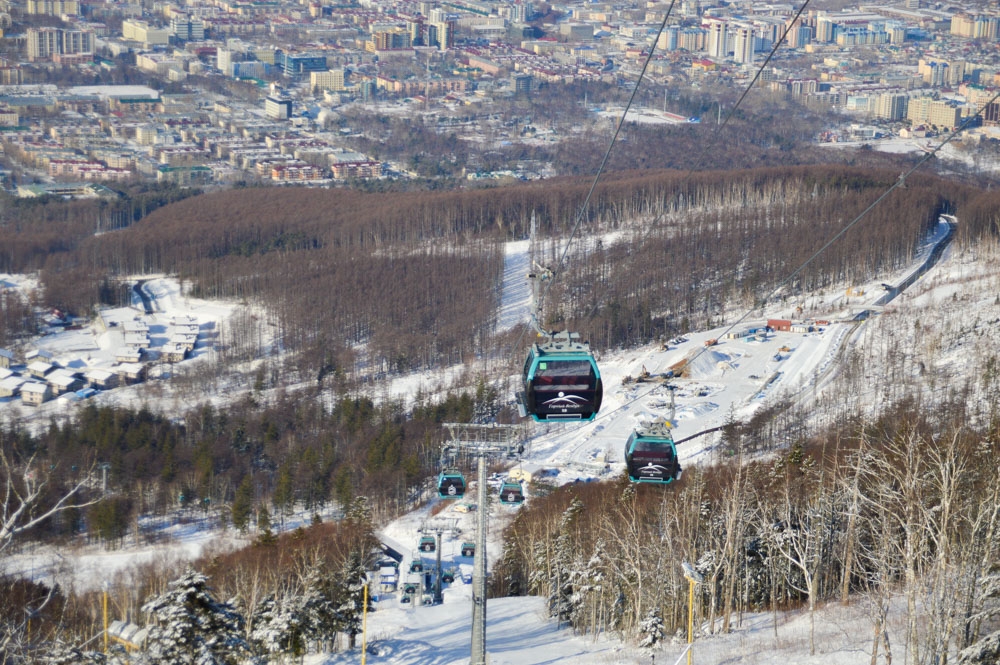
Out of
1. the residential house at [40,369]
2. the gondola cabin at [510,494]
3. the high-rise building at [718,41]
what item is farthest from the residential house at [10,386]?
the high-rise building at [718,41]

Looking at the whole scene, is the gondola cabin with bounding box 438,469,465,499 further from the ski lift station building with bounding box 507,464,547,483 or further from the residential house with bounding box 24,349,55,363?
the residential house with bounding box 24,349,55,363

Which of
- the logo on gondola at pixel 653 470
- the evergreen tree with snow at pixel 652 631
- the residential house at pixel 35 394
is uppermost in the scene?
the logo on gondola at pixel 653 470

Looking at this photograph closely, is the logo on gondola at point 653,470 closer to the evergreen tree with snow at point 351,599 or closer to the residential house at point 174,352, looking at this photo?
the evergreen tree with snow at point 351,599

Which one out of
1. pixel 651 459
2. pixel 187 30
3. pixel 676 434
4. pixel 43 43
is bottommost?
pixel 676 434

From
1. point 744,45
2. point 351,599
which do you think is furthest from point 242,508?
point 744,45

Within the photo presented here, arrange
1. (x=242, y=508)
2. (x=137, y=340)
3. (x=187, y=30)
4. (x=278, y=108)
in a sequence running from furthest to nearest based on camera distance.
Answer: (x=187, y=30) < (x=278, y=108) < (x=137, y=340) < (x=242, y=508)

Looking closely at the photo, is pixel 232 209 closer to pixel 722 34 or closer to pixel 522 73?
pixel 522 73

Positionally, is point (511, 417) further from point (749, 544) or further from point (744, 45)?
point (744, 45)

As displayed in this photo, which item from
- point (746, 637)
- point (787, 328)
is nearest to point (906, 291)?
point (787, 328)
